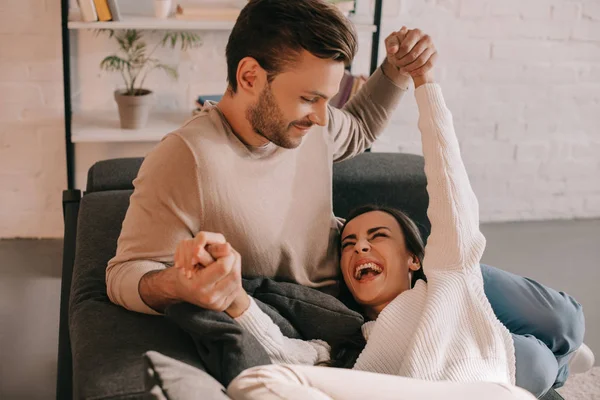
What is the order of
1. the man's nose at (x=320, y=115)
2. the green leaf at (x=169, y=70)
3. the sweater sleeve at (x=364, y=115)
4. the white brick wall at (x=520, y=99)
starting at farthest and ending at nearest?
the white brick wall at (x=520, y=99)
the green leaf at (x=169, y=70)
the sweater sleeve at (x=364, y=115)
the man's nose at (x=320, y=115)

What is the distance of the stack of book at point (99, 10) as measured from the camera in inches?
99.0

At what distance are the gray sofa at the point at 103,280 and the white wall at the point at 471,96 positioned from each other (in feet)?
2.65

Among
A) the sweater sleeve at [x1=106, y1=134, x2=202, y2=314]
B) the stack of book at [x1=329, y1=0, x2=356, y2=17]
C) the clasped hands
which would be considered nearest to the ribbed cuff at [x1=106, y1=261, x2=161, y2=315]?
the sweater sleeve at [x1=106, y1=134, x2=202, y2=314]

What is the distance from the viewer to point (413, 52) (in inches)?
67.8

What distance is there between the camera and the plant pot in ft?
8.78

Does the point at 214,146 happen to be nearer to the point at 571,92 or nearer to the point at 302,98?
the point at 302,98

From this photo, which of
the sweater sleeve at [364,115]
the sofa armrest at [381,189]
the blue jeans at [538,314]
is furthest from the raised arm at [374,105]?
the blue jeans at [538,314]

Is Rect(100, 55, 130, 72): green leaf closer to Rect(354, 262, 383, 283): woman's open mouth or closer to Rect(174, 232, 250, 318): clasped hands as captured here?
Rect(354, 262, 383, 283): woman's open mouth

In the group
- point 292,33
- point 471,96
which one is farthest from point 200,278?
point 471,96

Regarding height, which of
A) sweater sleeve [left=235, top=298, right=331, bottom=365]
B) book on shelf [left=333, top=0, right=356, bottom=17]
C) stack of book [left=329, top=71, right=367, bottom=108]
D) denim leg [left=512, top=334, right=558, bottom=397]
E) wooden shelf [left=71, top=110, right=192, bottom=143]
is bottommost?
denim leg [left=512, top=334, right=558, bottom=397]

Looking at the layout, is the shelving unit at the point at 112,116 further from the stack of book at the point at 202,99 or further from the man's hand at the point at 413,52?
the man's hand at the point at 413,52

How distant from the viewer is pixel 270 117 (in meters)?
1.53

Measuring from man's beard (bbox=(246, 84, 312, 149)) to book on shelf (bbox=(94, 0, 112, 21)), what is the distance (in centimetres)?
120

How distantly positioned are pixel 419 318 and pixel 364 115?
0.61 metres
